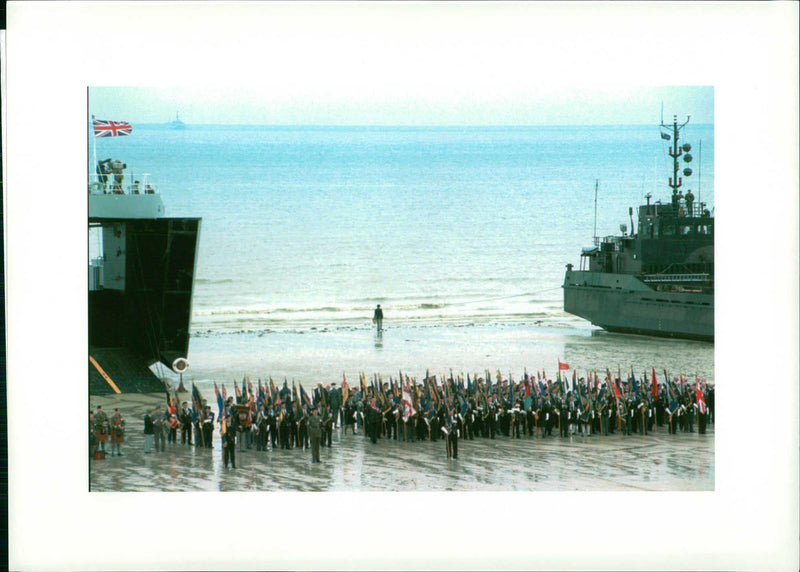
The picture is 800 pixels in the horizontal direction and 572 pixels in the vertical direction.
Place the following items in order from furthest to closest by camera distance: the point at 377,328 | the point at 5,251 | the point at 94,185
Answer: the point at 377,328
the point at 94,185
the point at 5,251

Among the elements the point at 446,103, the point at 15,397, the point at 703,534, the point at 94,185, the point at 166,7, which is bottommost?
the point at 703,534

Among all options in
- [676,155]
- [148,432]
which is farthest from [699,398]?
[148,432]

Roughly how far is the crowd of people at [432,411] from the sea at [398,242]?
0.14 m

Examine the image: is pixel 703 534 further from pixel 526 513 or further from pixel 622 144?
pixel 622 144

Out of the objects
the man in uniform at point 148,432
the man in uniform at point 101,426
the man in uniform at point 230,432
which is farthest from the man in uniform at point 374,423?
the man in uniform at point 101,426

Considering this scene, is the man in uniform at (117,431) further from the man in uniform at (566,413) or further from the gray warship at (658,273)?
the gray warship at (658,273)

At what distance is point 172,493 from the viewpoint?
27.2 ft

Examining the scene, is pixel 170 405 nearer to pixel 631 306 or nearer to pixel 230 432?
pixel 230 432

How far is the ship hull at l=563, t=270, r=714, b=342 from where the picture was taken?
8789mm

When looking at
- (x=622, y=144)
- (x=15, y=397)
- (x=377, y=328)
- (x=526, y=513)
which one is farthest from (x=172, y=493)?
(x=622, y=144)

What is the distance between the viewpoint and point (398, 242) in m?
8.95

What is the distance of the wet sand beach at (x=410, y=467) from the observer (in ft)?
27.5

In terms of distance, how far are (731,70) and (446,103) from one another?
2.47 meters

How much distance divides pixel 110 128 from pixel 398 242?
109 inches
